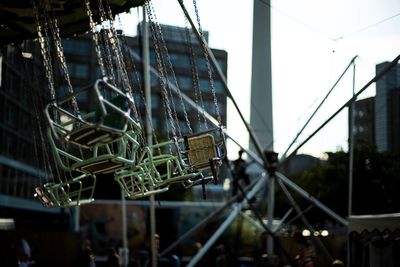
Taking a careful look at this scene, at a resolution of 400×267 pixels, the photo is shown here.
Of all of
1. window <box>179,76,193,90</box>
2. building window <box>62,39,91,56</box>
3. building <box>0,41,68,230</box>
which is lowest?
building <box>0,41,68,230</box>

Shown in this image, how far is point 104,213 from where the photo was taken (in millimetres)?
43062

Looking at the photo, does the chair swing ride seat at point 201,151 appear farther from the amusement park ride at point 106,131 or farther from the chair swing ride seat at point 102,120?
the chair swing ride seat at point 102,120

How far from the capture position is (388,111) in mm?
26188

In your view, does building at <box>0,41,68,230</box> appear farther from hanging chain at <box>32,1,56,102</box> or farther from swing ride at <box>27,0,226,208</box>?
swing ride at <box>27,0,226,208</box>

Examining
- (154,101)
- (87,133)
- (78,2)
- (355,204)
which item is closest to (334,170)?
(355,204)

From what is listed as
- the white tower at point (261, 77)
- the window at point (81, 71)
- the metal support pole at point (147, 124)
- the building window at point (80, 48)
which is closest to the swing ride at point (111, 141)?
the metal support pole at point (147, 124)

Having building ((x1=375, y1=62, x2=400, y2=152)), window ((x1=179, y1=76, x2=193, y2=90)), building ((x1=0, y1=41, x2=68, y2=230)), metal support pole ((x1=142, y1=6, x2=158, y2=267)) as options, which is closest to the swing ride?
metal support pole ((x1=142, y1=6, x2=158, y2=267))

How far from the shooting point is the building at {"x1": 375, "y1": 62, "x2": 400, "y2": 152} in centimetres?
2194

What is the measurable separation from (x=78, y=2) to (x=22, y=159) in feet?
140

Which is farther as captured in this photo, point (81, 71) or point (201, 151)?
point (81, 71)

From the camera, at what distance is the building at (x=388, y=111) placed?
72.0 ft

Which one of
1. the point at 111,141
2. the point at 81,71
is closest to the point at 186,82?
the point at 81,71

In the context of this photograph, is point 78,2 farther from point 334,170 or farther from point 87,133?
point 334,170

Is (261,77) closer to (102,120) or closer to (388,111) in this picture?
(388,111)
